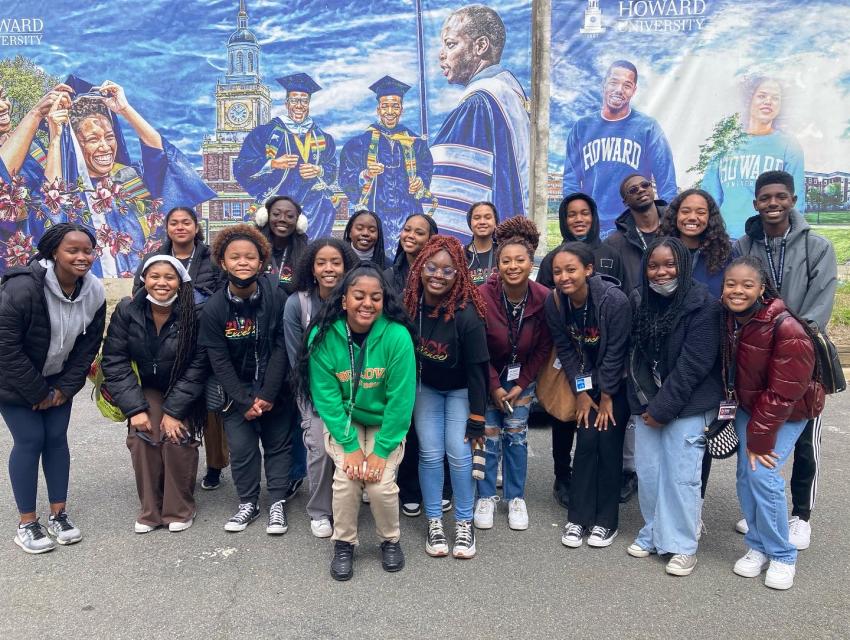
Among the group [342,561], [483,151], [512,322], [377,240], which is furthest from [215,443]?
[483,151]

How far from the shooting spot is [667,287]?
342 centimetres

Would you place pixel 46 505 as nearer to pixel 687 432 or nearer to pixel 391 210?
pixel 687 432

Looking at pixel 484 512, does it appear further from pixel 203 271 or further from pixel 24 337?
pixel 24 337

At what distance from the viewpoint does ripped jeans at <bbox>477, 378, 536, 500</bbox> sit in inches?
156

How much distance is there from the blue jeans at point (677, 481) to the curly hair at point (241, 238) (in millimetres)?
2495

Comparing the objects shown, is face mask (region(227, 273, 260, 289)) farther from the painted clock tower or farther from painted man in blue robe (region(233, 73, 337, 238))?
the painted clock tower

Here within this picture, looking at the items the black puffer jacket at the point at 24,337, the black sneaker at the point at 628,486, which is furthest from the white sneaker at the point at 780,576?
the black puffer jacket at the point at 24,337

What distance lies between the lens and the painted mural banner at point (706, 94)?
9.18 metres

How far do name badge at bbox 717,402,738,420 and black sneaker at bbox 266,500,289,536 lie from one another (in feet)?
8.53

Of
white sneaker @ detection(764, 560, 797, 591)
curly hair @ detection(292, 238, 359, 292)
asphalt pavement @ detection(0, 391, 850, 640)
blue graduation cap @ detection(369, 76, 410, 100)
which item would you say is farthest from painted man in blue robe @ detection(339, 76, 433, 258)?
white sneaker @ detection(764, 560, 797, 591)

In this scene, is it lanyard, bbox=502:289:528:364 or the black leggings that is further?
lanyard, bbox=502:289:528:364

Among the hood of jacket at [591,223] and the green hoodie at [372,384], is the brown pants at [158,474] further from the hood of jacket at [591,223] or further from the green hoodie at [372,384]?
the hood of jacket at [591,223]

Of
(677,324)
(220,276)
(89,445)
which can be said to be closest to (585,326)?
(677,324)

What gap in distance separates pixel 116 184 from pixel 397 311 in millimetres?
8336
